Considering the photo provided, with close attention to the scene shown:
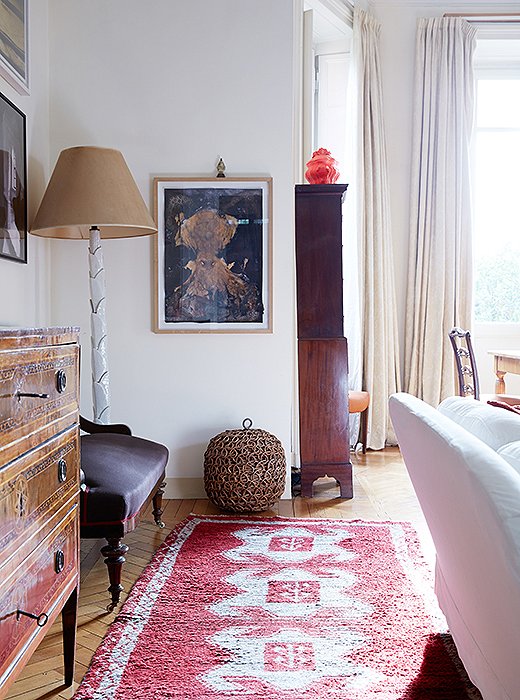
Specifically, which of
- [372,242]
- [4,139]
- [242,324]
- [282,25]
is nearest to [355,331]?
[372,242]

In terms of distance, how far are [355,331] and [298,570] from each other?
2871mm

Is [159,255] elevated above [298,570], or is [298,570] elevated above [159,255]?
[159,255]

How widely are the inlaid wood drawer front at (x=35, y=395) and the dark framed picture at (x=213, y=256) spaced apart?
185cm

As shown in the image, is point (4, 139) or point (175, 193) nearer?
point (4, 139)

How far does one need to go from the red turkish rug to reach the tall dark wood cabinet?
2.63 ft

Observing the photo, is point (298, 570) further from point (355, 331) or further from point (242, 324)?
point (355, 331)

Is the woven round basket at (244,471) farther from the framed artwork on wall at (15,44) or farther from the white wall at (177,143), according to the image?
the framed artwork on wall at (15,44)

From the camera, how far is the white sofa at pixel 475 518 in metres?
1.13

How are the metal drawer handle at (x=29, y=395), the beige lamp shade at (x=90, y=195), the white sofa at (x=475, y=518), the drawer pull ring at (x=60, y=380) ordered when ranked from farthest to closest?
the beige lamp shade at (x=90, y=195) < the drawer pull ring at (x=60, y=380) < the metal drawer handle at (x=29, y=395) < the white sofa at (x=475, y=518)

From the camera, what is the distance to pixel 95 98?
3830 millimetres

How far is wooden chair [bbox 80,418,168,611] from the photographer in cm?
243

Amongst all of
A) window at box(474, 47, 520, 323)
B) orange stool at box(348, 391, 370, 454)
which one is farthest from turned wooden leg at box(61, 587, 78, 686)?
window at box(474, 47, 520, 323)

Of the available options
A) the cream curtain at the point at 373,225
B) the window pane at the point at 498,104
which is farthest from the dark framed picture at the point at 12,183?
the window pane at the point at 498,104

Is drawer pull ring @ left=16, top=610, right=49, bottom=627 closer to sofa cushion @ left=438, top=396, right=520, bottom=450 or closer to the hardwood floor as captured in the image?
A: the hardwood floor
